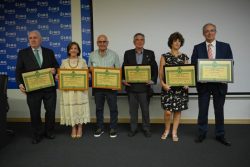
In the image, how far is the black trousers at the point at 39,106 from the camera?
376cm

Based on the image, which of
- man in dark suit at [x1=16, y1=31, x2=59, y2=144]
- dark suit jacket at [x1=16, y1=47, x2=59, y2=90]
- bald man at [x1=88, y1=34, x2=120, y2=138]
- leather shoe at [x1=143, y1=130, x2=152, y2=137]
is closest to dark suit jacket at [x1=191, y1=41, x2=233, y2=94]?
leather shoe at [x1=143, y1=130, x2=152, y2=137]

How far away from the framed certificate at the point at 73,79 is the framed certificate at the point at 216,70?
1608 millimetres

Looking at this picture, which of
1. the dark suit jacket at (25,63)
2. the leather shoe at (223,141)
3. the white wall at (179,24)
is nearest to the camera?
the leather shoe at (223,141)

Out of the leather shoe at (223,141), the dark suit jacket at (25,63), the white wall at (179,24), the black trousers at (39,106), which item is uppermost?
the white wall at (179,24)

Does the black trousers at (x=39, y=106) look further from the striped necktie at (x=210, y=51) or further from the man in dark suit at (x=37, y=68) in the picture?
the striped necktie at (x=210, y=51)

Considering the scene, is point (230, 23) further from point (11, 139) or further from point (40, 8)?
point (11, 139)

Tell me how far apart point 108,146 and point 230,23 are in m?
2.80

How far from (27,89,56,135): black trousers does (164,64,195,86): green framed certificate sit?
1696 millimetres

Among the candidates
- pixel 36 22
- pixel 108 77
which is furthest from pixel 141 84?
pixel 36 22

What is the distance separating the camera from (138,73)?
378 centimetres

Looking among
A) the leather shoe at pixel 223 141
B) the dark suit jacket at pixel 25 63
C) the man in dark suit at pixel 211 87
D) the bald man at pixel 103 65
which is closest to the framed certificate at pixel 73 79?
the bald man at pixel 103 65

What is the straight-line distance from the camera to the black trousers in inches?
148

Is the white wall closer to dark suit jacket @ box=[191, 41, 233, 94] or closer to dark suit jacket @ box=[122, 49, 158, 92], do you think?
dark suit jacket @ box=[122, 49, 158, 92]

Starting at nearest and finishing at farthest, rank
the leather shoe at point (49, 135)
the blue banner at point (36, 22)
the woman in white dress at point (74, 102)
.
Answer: the woman in white dress at point (74, 102), the leather shoe at point (49, 135), the blue banner at point (36, 22)
